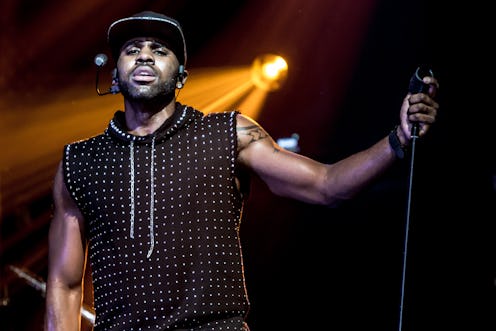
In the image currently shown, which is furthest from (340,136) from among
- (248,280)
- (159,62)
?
(159,62)

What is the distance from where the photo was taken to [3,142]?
6.24 meters

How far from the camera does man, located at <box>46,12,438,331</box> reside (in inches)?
107

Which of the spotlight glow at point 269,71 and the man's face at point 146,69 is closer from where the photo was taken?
the man's face at point 146,69

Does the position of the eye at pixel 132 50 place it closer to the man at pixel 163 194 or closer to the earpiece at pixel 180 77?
the man at pixel 163 194

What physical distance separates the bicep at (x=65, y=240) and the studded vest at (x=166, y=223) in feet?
0.33

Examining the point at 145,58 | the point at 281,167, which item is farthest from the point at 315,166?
the point at 145,58

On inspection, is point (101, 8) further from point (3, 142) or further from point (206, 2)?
point (3, 142)

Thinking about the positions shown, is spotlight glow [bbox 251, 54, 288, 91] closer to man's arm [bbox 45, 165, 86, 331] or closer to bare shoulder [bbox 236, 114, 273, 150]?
bare shoulder [bbox 236, 114, 273, 150]

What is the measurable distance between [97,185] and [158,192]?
34 centimetres

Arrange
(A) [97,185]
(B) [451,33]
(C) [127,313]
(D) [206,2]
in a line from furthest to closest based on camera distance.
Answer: (D) [206,2]
(B) [451,33]
(A) [97,185]
(C) [127,313]

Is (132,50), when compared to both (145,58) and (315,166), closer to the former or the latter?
(145,58)

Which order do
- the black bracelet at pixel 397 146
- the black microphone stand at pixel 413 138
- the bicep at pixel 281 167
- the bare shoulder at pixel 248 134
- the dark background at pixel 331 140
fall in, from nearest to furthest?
the black microphone stand at pixel 413 138 < the black bracelet at pixel 397 146 < the bicep at pixel 281 167 < the bare shoulder at pixel 248 134 < the dark background at pixel 331 140

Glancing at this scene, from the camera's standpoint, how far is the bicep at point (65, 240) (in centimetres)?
321

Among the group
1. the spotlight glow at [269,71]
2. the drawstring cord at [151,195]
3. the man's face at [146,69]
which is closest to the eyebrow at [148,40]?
the man's face at [146,69]
